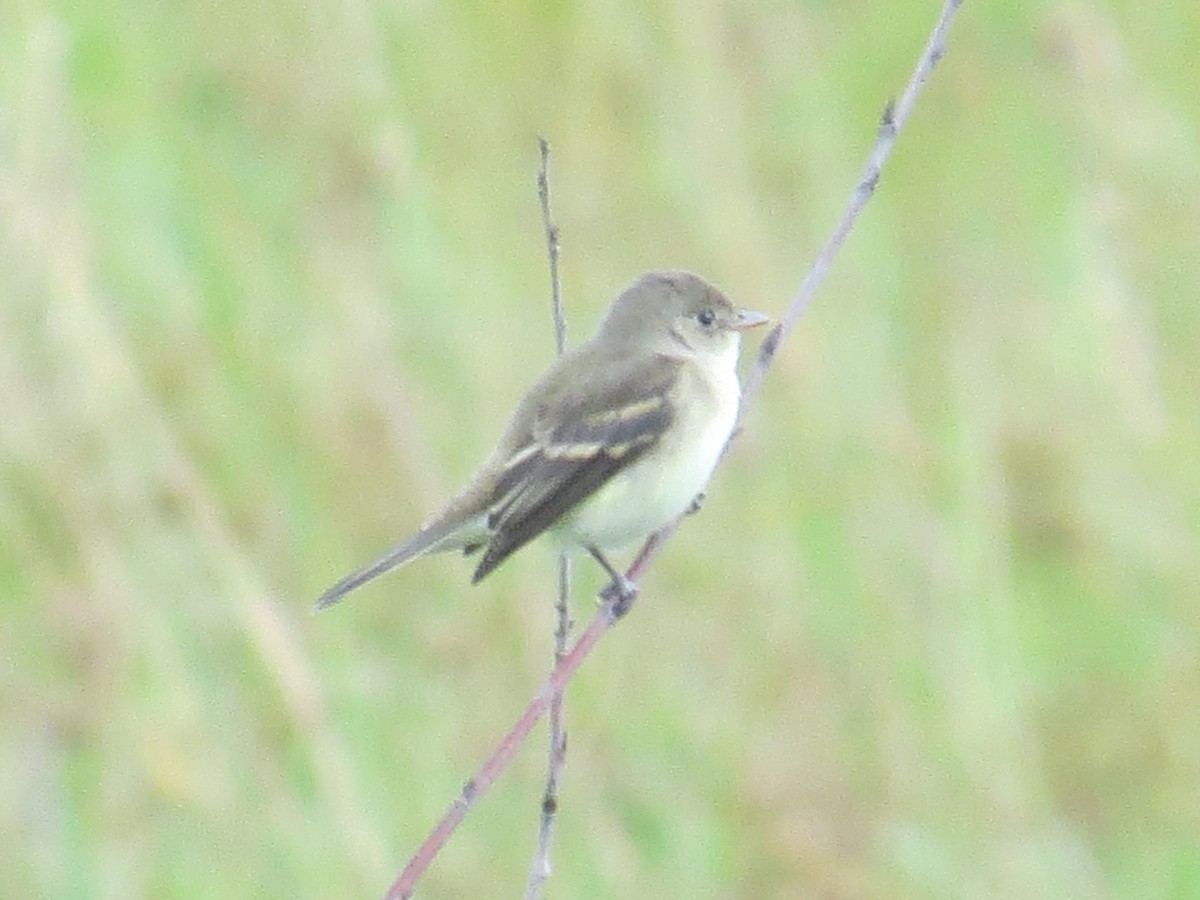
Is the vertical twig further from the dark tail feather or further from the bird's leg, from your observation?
the dark tail feather

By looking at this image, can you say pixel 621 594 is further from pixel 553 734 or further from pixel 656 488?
pixel 553 734

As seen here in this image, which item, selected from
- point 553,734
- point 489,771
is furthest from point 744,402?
point 489,771

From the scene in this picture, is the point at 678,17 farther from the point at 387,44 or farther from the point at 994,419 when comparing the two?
the point at 994,419

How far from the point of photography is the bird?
441 cm

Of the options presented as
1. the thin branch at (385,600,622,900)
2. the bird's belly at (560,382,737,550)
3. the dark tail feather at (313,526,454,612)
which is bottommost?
the thin branch at (385,600,622,900)

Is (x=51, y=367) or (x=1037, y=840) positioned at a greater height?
(x=51, y=367)

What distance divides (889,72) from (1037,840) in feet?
8.98

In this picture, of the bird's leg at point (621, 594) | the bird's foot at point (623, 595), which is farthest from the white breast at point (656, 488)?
the bird's foot at point (623, 595)

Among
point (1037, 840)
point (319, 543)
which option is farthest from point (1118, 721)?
point (319, 543)

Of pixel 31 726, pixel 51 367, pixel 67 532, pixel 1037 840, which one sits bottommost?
pixel 1037 840

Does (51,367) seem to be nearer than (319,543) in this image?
Yes

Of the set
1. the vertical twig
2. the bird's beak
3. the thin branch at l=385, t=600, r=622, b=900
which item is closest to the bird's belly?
the bird's beak

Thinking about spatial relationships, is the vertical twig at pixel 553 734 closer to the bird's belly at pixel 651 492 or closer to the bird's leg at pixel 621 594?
the bird's leg at pixel 621 594

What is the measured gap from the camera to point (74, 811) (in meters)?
4.38
